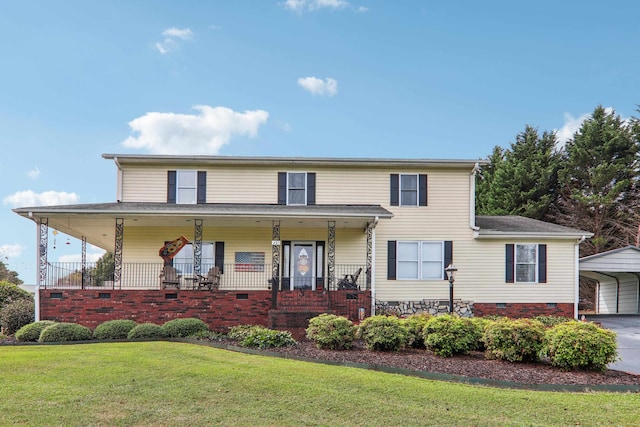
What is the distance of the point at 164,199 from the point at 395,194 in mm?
8346

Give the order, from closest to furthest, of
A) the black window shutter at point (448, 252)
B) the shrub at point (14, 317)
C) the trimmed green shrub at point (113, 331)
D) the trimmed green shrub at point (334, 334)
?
the trimmed green shrub at point (334, 334) < the trimmed green shrub at point (113, 331) < the shrub at point (14, 317) < the black window shutter at point (448, 252)

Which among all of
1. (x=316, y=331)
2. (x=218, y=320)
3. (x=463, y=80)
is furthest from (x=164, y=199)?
(x=463, y=80)

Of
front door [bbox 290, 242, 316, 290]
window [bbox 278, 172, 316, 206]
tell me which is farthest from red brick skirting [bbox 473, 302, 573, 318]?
window [bbox 278, 172, 316, 206]

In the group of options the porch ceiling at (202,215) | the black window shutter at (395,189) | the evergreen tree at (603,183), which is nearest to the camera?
the porch ceiling at (202,215)

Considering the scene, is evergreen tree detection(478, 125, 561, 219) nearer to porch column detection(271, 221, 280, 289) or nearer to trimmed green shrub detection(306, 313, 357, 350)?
porch column detection(271, 221, 280, 289)

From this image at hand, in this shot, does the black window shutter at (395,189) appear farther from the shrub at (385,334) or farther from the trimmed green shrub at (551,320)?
the shrub at (385,334)

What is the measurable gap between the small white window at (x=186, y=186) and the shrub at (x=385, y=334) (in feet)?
31.9

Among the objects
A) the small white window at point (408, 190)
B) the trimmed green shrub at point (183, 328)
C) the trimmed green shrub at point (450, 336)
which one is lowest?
the trimmed green shrub at point (183, 328)

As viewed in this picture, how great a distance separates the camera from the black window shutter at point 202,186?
59.0 feet

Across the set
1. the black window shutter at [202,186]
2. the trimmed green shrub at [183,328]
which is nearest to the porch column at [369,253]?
the trimmed green shrub at [183,328]

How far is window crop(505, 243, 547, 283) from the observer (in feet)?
59.0

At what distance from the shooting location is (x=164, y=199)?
703 inches

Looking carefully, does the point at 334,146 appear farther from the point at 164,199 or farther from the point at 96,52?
the point at 96,52

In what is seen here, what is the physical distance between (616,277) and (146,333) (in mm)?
20497
